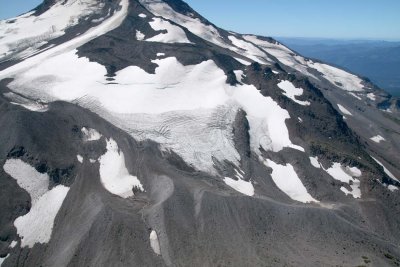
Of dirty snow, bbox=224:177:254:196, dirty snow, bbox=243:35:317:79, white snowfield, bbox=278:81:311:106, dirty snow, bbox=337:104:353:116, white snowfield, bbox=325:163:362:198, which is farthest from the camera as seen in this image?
dirty snow, bbox=243:35:317:79

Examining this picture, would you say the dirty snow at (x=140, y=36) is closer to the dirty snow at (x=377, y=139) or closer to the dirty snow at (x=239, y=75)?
the dirty snow at (x=239, y=75)

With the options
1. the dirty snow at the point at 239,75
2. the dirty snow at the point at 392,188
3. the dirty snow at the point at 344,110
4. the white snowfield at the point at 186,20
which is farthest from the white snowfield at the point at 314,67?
the dirty snow at the point at 392,188

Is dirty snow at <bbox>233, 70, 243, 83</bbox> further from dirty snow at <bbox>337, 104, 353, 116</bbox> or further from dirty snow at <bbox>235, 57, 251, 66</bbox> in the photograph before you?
dirty snow at <bbox>337, 104, 353, 116</bbox>

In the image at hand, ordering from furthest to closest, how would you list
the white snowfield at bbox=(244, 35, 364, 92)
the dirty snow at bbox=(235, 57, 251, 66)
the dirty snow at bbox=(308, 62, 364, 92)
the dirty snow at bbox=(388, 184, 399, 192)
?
the white snowfield at bbox=(244, 35, 364, 92) → the dirty snow at bbox=(308, 62, 364, 92) → the dirty snow at bbox=(235, 57, 251, 66) → the dirty snow at bbox=(388, 184, 399, 192)

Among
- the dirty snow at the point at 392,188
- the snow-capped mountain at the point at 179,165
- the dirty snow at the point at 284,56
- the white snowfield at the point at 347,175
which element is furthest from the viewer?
the dirty snow at the point at 284,56

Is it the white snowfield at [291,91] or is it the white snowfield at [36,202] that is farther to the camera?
the white snowfield at [291,91]

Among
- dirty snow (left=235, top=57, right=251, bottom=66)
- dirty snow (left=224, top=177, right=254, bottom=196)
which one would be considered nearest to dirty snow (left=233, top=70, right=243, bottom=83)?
dirty snow (left=235, top=57, right=251, bottom=66)

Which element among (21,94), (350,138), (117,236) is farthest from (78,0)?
(117,236)
